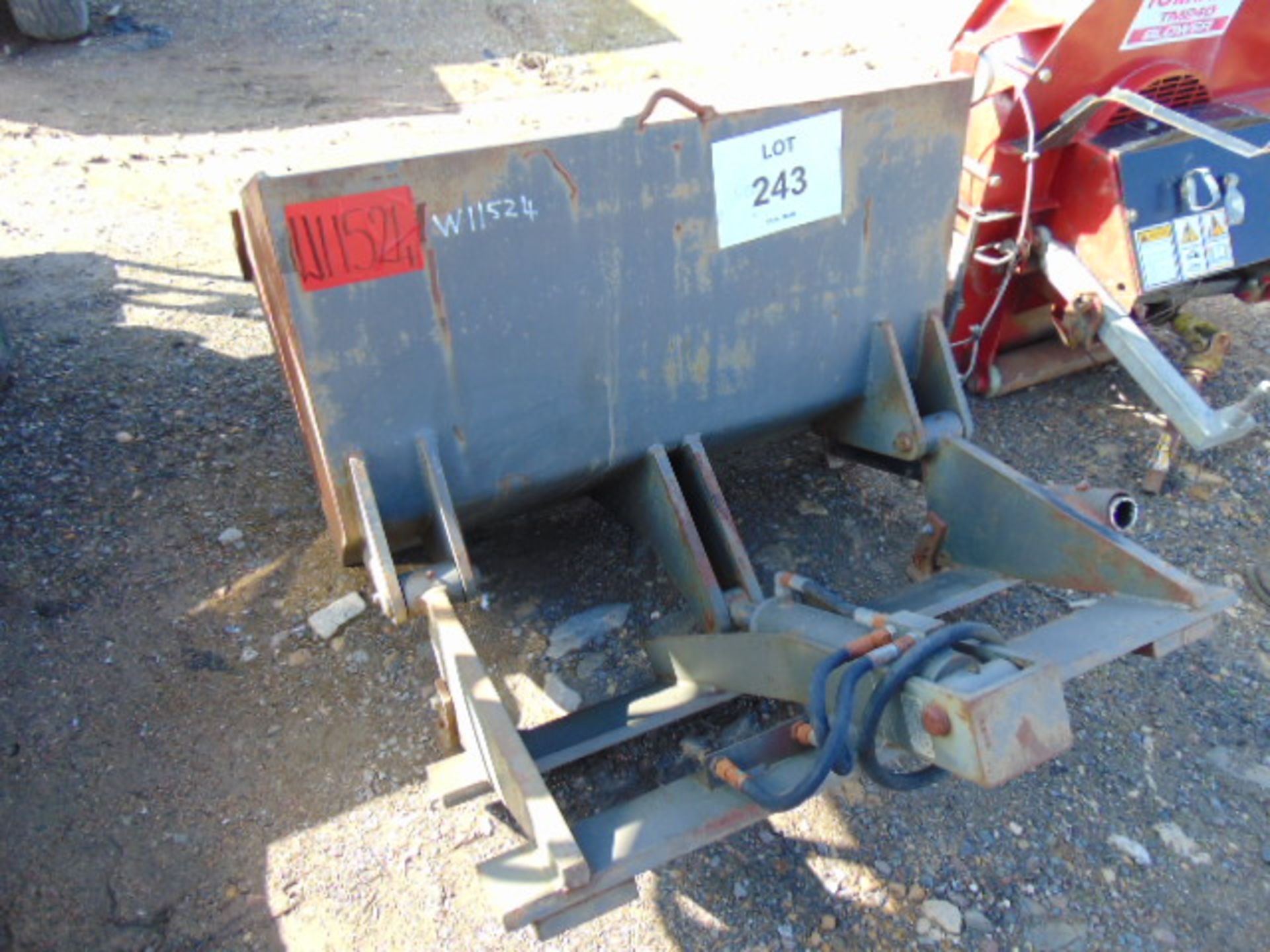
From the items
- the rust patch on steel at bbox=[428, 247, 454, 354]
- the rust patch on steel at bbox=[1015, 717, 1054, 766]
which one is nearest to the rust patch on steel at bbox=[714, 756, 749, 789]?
the rust patch on steel at bbox=[1015, 717, 1054, 766]

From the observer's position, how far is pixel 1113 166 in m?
3.38

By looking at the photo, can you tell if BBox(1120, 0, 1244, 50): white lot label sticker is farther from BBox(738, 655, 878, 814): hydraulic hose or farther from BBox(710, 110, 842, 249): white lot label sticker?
BBox(738, 655, 878, 814): hydraulic hose

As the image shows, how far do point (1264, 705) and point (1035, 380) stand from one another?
159 centimetres

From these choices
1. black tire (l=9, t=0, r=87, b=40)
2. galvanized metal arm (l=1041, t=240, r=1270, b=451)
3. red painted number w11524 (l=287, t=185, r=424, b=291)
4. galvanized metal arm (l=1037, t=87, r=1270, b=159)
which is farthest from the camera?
black tire (l=9, t=0, r=87, b=40)

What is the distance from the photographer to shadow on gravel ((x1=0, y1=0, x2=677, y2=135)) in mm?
7641

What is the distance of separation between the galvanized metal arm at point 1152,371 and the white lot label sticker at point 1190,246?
0.81 feet

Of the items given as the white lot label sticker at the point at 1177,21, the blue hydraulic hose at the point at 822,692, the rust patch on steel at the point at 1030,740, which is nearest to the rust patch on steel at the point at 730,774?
the blue hydraulic hose at the point at 822,692

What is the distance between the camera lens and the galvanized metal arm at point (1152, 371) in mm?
2986

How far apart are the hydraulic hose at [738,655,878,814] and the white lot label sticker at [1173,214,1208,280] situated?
2.53m

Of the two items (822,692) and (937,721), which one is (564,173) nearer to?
(822,692)

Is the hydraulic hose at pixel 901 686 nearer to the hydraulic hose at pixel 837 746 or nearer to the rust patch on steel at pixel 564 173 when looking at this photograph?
the hydraulic hose at pixel 837 746

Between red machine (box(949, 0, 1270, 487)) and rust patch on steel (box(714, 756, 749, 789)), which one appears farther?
red machine (box(949, 0, 1270, 487))

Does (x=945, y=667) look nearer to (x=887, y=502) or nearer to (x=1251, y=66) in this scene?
(x=887, y=502)

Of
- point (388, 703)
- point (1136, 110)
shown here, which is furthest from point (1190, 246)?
point (388, 703)
